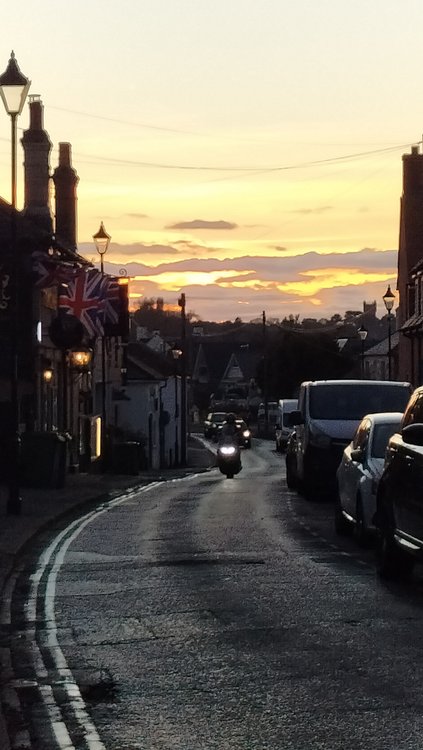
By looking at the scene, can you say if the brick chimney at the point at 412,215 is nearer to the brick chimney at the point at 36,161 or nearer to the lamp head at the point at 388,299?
the lamp head at the point at 388,299

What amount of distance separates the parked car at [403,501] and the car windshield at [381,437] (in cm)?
294

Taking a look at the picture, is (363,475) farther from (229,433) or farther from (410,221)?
(410,221)

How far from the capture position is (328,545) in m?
17.1

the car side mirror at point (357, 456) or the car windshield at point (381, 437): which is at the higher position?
the car windshield at point (381, 437)

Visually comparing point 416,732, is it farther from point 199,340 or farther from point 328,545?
point 199,340

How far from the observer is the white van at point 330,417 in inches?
1012

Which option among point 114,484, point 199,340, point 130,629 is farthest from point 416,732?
point 199,340

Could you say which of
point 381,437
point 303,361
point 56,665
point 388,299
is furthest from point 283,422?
point 56,665

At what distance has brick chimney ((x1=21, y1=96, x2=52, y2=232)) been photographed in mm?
41375

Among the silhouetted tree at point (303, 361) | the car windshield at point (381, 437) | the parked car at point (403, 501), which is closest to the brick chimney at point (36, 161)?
the car windshield at point (381, 437)

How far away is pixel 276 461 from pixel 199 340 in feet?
327

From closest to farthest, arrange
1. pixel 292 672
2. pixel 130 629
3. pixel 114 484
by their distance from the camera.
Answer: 1. pixel 292 672
2. pixel 130 629
3. pixel 114 484

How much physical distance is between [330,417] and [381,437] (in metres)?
8.95

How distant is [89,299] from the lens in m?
36.3
